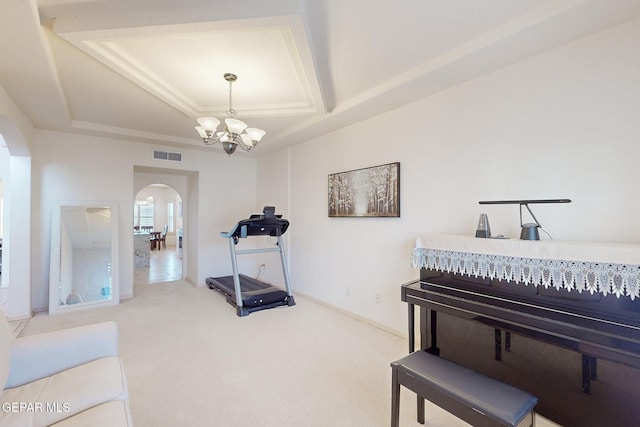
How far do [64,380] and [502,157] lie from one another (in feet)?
10.8

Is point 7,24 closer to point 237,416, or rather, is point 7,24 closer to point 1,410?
point 1,410

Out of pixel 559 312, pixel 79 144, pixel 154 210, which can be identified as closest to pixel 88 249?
pixel 79 144

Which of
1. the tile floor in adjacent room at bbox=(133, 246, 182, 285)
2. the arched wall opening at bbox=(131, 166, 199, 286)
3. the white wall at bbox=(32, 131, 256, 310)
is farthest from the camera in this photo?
the tile floor in adjacent room at bbox=(133, 246, 182, 285)

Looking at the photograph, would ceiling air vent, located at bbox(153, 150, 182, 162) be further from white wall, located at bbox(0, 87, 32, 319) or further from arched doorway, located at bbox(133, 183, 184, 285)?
arched doorway, located at bbox(133, 183, 184, 285)

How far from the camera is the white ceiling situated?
1812 millimetres

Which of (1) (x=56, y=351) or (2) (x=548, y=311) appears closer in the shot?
(1) (x=56, y=351)

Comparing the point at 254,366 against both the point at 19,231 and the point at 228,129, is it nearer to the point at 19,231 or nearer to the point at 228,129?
the point at 228,129

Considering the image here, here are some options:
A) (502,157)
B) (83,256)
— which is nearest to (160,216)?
(83,256)

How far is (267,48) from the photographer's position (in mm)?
2291

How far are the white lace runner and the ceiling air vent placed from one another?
4.68m

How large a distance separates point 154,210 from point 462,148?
14.1 m

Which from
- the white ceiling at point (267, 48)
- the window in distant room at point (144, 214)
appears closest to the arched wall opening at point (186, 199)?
Result: the white ceiling at point (267, 48)

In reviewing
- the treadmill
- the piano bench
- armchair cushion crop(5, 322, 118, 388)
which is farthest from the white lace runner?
the treadmill

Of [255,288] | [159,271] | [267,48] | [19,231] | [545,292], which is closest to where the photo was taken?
[545,292]
